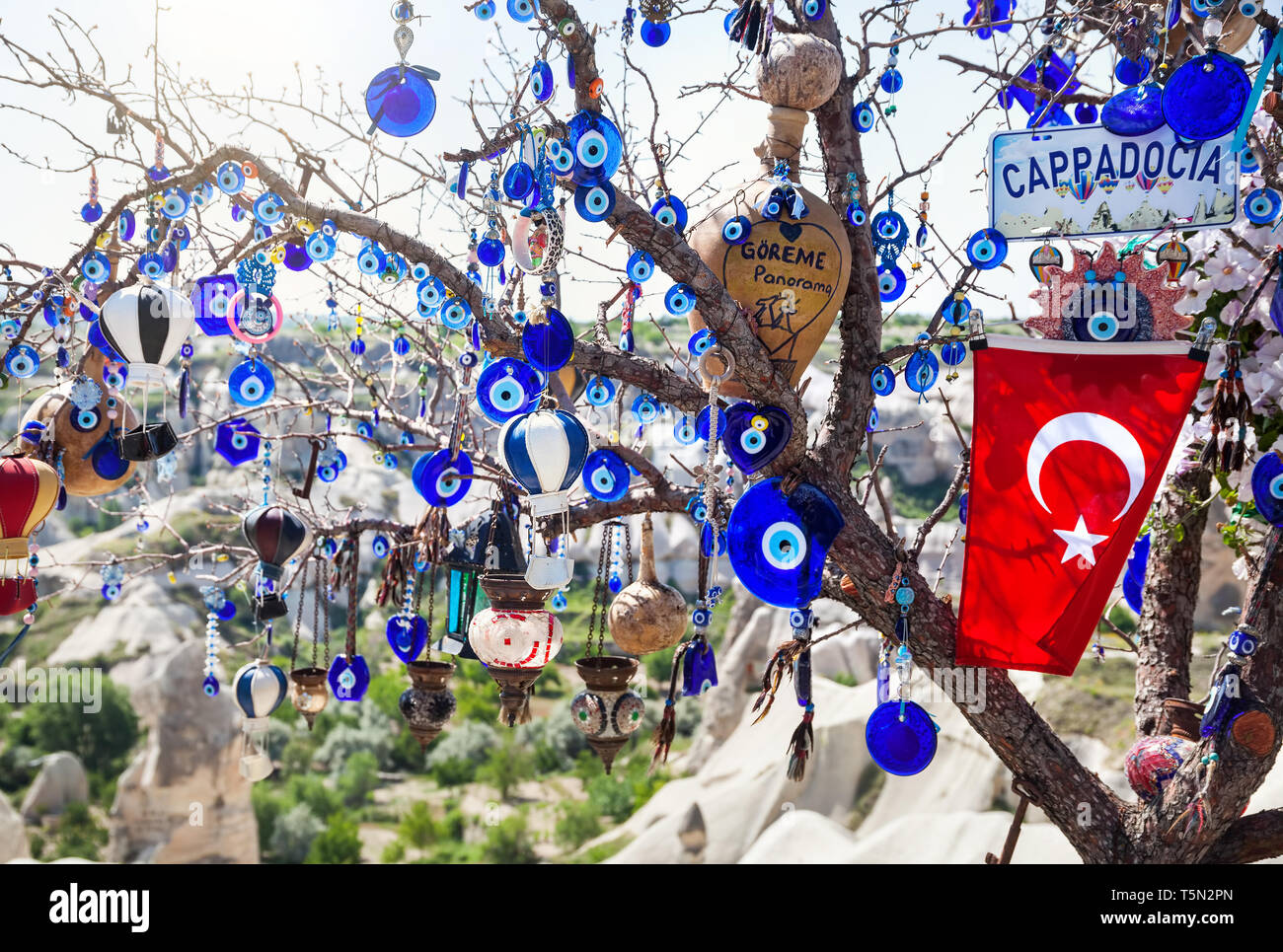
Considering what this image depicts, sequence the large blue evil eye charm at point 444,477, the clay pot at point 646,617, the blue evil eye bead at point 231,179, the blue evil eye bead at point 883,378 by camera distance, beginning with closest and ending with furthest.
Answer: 1. the blue evil eye bead at point 231,179
2. the blue evil eye bead at point 883,378
3. the clay pot at point 646,617
4. the large blue evil eye charm at point 444,477

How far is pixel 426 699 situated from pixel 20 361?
77.5 inches

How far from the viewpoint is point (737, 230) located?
315 cm

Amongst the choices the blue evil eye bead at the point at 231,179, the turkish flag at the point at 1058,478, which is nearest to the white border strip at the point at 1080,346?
the turkish flag at the point at 1058,478

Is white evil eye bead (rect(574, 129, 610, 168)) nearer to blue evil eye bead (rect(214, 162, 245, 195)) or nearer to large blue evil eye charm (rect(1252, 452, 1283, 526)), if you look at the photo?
blue evil eye bead (rect(214, 162, 245, 195))

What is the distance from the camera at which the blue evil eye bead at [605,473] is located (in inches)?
136

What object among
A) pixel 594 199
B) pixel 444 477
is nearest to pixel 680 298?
pixel 594 199

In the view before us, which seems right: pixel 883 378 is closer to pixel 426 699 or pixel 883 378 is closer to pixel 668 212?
pixel 668 212

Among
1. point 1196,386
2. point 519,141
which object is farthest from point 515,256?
point 1196,386

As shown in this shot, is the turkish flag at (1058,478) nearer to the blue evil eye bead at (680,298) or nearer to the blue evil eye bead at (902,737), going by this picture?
the blue evil eye bead at (902,737)

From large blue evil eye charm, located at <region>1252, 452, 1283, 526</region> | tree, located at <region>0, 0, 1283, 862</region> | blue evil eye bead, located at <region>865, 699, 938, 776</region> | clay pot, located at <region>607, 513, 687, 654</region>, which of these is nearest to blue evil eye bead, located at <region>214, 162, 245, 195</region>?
tree, located at <region>0, 0, 1283, 862</region>

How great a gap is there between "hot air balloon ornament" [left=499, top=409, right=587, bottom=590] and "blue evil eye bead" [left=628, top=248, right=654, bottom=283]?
49 centimetres

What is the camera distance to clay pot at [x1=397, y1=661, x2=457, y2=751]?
14.4 ft

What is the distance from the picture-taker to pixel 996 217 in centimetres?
309
